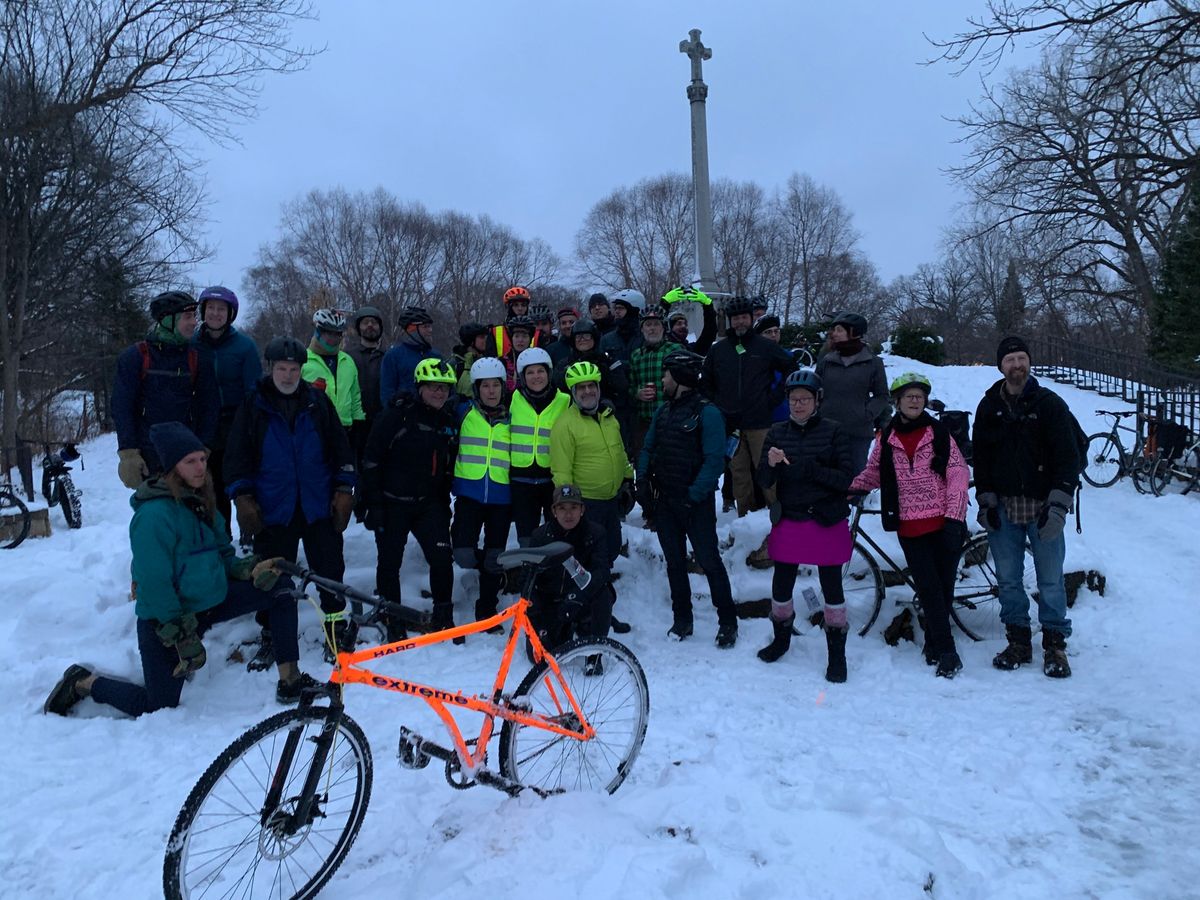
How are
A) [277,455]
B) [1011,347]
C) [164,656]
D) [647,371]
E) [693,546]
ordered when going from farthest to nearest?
[647,371]
[693,546]
[1011,347]
[277,455]
[164,656]

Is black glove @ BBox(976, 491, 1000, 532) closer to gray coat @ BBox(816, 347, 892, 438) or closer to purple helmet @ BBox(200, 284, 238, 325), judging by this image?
gray coat @ BBox(816, 347, 892, 438)

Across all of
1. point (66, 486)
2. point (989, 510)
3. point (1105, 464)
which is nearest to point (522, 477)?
point (989, 510)

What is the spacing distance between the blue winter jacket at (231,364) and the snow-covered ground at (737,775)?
1.69m

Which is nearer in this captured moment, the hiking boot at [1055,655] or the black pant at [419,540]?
the hiking boot at [1055,655]

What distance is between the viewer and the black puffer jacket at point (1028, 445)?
195 inches

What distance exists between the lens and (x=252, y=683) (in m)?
4.83

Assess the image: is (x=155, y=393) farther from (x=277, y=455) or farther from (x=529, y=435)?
(x=529, y=435)

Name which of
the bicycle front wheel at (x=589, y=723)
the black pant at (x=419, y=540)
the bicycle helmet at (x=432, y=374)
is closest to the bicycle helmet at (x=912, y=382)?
the bicycle front wheel at (x=589, y=723)

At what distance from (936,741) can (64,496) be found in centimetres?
1257

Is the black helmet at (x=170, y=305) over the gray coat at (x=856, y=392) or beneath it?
over

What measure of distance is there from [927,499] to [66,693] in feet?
18.4

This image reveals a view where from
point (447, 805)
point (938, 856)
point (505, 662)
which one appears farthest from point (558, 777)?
point (938, 856)

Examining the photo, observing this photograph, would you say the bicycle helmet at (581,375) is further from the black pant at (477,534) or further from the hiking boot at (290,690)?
the hiking boot at (290,690)

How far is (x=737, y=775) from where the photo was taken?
3.74 meters
